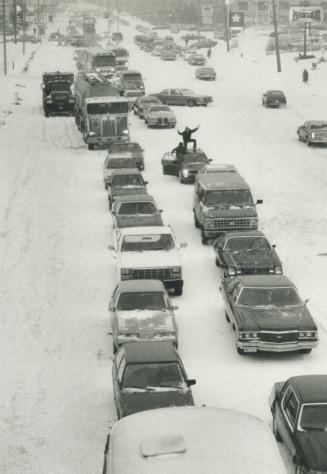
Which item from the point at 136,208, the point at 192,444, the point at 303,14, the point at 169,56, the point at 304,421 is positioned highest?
the point at 303,14

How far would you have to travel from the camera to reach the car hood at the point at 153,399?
14.4 m

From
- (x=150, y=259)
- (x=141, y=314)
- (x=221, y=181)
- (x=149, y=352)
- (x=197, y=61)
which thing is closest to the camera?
(x=149, y=352)

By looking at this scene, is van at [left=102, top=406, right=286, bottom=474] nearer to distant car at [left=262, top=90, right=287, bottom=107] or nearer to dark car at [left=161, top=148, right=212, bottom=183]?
dark car at [left=161, top=148, right=212, bottom=183]

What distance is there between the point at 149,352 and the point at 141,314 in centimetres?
307

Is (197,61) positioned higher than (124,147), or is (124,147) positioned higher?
(124,147)

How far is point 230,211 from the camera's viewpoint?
26766 mm

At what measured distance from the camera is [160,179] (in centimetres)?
3703

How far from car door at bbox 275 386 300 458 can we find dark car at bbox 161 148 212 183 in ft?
72.7

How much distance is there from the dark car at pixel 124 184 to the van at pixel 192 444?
2113 cm

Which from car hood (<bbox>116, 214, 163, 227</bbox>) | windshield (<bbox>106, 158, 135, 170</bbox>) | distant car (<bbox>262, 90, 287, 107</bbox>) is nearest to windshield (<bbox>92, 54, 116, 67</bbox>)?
distant car (<bbox>262, 90, 287, 107</bbox>)

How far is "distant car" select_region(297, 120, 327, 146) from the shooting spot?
44.6 meters

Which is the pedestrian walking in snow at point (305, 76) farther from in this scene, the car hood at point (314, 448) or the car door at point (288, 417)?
the car hood at point (314, 448)

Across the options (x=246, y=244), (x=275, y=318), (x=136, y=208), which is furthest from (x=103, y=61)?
(x=275, y=318)

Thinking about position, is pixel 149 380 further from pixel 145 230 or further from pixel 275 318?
pixel 145 230
